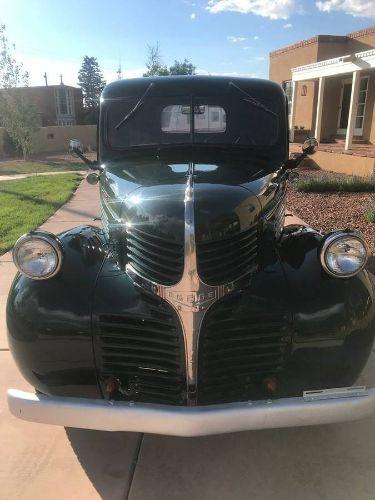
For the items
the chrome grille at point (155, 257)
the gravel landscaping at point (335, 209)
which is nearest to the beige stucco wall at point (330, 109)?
the gravel landscaping at point (335, 209)

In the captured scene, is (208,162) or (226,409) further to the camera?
(208,162)

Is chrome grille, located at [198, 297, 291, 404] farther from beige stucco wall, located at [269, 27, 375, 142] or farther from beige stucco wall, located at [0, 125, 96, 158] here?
beige stucco wall, located at [0, 125, 96, 158]

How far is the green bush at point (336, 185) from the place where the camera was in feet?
31.6

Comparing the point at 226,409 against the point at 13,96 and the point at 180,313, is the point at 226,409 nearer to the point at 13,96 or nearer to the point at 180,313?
the point at 180,313

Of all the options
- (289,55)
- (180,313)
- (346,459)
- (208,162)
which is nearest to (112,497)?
(180,313)

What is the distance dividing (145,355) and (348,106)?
16.8 metres

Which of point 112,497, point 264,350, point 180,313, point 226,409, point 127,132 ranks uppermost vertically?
point 127,132

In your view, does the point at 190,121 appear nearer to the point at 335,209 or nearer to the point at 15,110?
the point at 335,209

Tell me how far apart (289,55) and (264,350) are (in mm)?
20022

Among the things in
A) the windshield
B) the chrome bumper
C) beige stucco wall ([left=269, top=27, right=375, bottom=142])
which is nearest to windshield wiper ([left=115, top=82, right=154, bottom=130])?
the windshield

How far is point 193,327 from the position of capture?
83.6 inches

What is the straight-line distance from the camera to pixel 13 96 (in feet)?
66.8

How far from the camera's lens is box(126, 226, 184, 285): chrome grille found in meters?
2.18

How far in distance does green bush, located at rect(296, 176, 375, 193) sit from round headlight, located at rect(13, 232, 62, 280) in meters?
8.31
